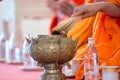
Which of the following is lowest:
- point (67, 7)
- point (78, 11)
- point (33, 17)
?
point (78, 11)

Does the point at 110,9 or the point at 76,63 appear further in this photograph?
the point at 76,63

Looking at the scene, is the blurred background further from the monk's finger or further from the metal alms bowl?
the metal alms bowl

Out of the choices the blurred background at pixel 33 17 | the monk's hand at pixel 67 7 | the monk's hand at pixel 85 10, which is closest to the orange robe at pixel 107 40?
the monk's hand at pixel 85 10

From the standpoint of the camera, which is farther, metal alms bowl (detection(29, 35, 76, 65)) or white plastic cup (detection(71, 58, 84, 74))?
white plastic cup (detection(71, 58, 84, 74))

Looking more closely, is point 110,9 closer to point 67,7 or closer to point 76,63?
point 76,63

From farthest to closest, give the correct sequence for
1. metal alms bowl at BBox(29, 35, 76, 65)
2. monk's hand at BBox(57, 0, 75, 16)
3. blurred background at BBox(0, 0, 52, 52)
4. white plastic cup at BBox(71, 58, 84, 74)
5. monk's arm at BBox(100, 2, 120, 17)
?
blurred background at BBox(0, 0, 52, 52)
monk's hand at BBox(57, 0, 75, 16)
white plastic cup at BBox(71, 58, 84, 74)
monk's arm at BBox(100, 2, 120, 17)
metal alms bowl at BBox(29, 35, 76, 65)

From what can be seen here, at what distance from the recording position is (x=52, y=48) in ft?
5.08

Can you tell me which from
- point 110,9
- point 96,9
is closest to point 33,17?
point 110,9

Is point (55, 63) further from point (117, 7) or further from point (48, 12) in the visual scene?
point (48, 12)

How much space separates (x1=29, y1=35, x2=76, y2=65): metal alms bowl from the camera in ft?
5.09

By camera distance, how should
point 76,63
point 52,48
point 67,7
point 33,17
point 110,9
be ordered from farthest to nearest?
1. point 33,17
2. point 67,7
3. point 76,63
4. point 110,9
5. point 52,48

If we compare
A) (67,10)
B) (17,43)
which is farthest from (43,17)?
(67,10)

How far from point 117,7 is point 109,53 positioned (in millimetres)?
200

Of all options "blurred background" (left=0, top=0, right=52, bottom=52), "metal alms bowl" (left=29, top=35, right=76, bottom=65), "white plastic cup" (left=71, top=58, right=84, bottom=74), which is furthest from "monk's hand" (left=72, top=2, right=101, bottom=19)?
"blurred background" (left=0, top=0, right=52, bottom=52)
